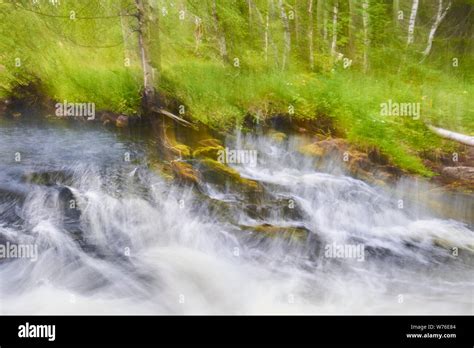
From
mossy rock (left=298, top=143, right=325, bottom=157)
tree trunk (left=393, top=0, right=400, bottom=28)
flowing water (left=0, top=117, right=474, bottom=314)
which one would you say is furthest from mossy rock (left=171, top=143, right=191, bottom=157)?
tree trunk (left=393, top=0, right=400, bottom=28)

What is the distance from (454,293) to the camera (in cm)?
412

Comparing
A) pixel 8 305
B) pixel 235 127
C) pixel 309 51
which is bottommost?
pixel 8 305

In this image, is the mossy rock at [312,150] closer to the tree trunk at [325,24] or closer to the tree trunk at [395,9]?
the tree trunk at [325,24]

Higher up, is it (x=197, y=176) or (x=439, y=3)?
(x=439, y=3)

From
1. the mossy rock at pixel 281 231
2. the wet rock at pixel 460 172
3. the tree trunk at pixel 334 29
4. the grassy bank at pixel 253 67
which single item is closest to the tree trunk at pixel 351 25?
the grassy bank at pixel 253 67

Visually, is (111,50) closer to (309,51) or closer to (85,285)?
(309,51)

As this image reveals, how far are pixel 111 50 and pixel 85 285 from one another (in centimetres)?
255

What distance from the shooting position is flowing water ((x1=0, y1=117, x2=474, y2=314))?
4094mm

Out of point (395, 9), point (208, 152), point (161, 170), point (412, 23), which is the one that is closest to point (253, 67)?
A: point (208, 152)

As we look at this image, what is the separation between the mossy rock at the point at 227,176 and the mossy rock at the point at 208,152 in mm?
88

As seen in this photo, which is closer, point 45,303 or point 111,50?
point 45,303

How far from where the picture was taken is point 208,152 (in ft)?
14.3

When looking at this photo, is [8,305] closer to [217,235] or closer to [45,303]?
[45,303]
